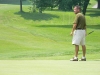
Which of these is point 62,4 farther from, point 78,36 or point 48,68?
point 48,68

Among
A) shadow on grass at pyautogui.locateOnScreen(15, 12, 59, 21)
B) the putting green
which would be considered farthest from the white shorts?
shadow on grass at pyautogui.locateOnScreen(15, 12, 59, 21)

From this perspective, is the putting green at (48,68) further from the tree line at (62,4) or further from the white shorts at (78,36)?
the tree line at (62,4)

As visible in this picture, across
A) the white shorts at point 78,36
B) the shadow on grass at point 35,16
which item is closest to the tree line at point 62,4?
the shadow on grass at point 35,16

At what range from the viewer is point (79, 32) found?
14.3 metres

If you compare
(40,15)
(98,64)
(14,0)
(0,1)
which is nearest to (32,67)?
(98,64)

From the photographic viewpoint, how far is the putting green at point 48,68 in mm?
10648

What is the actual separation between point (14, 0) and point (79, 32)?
329 feet

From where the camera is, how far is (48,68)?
37.6 feet

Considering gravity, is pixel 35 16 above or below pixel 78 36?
below

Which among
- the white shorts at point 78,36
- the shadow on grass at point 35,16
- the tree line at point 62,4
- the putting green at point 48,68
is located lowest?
the shadow on grass at point 35,16

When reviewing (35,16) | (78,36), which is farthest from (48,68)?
(35,16)

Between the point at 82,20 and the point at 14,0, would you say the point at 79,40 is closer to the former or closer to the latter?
the point at 82,20

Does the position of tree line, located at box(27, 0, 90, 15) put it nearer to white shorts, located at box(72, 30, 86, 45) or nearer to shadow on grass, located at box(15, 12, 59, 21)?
shadow on grass, located at box(15, 12, 59, 21)

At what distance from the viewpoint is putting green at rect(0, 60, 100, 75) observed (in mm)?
10648
